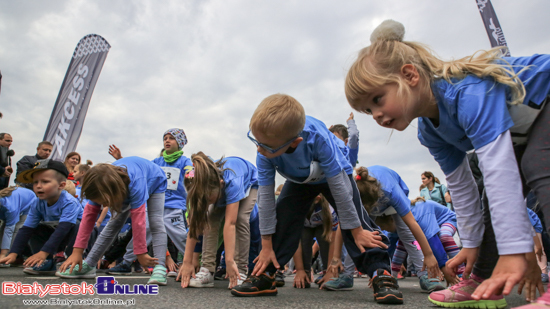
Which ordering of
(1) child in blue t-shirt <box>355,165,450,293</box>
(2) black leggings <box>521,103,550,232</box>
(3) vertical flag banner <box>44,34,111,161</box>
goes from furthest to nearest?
1. (3) vertical flag banner <box>44,34,111,161</box>
2. (1) child in blue t-shirt <box>355,165,450,293</box>
3. (2) black leggings <box>521,103,550,232</box>

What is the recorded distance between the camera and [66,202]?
161 inches

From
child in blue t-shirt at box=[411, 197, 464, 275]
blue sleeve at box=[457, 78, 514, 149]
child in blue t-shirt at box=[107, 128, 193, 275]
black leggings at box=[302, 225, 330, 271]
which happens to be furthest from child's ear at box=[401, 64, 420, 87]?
child in blue t-shirt at box=[107, 128, 193, 275]

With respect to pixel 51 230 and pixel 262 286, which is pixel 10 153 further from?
pixel 262 286

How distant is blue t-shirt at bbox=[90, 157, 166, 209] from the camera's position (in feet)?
10.3

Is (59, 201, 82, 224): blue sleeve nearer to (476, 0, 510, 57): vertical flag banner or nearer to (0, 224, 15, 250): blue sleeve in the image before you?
(0, 224, 15, 250): blue sleeve

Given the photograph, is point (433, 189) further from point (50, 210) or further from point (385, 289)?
point (50, 210)

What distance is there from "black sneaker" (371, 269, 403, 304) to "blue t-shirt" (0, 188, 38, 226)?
4.92 m

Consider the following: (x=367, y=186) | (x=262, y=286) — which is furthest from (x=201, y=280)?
(x=367, y=186)

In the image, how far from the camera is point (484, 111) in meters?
1.32

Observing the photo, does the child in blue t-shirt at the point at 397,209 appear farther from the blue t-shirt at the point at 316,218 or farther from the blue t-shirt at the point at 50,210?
the blue t-shirt at the point at 50,210

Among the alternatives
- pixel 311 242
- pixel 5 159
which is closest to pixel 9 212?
pixel 5 159

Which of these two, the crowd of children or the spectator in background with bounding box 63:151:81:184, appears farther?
the spectator in background with bounding box 63:151:81:184

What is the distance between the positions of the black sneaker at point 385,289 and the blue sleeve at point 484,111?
104 cm

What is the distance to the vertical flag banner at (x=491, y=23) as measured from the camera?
8359mm
